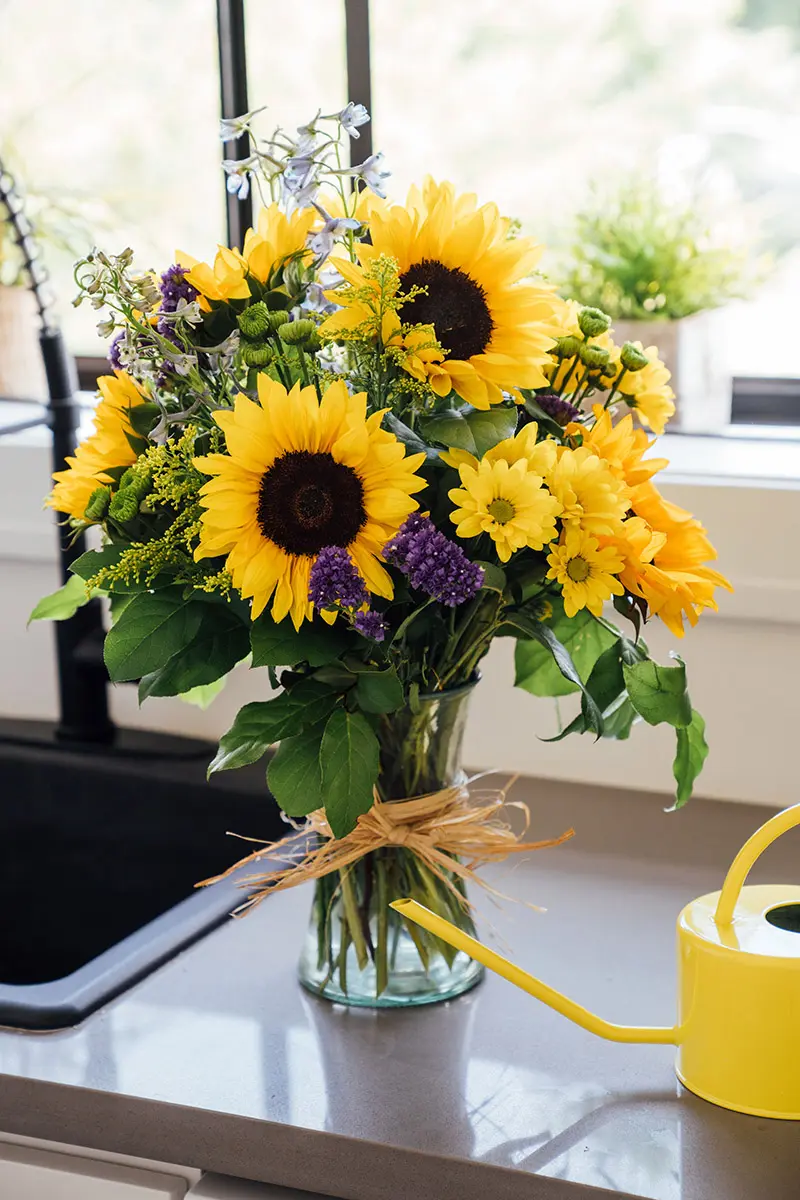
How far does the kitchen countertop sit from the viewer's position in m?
0.68

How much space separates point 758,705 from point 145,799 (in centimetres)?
56

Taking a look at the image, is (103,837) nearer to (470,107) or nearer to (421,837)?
(421,837)

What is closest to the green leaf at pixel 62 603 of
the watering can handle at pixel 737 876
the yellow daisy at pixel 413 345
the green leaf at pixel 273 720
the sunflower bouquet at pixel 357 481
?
the sunflower bouquet at pixel 357 481

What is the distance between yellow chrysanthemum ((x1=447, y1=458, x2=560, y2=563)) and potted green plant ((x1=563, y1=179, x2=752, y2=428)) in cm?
71

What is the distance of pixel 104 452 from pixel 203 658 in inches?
4.7

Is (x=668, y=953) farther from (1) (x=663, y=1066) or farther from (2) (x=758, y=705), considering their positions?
(2) (x=758, y=705)

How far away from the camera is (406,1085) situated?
74cm

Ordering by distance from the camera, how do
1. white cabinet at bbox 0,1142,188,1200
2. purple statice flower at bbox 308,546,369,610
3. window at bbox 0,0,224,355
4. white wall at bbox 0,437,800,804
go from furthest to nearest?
window at bbox 0,0,224,355 → white wall at bbox 0,437,800,804 → white cabinet at bbox 0,1142,188,1200 → purple statice flower at bbox 308,546,369,610

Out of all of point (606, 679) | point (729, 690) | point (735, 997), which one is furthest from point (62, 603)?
point (729, 690)

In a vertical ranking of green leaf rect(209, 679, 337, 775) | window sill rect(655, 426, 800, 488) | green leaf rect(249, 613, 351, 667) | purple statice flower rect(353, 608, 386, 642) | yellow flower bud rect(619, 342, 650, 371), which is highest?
yellow flower bud rect(619, 342, 650, 371)

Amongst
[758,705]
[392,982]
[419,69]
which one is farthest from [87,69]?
[392,982]

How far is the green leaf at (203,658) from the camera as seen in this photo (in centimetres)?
72

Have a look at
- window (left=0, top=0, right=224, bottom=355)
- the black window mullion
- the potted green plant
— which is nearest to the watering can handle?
the potted green plant

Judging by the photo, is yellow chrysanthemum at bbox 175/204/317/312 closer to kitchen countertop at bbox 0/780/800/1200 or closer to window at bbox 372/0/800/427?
kitchen countertop at bbox 0/780/800/1200
